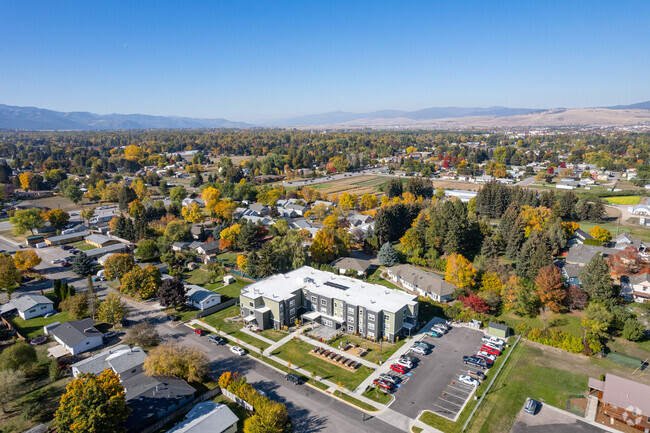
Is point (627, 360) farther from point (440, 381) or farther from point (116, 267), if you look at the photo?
point (116, 267)

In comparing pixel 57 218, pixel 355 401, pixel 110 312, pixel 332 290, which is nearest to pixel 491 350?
pixel 355 401

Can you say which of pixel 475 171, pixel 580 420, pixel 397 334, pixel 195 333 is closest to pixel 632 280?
pixel 580 420

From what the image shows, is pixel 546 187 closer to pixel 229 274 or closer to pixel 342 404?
pixel 229 274

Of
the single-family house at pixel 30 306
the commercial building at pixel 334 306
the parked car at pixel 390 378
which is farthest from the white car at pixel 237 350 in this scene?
the single-family house at pixel 30 306

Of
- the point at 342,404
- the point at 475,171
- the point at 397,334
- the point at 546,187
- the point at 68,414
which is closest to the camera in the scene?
the point at 68,414

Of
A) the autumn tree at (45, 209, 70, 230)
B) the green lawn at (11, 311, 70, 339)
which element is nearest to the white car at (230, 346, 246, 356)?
the green lawn at (11, 311, 70, 339)

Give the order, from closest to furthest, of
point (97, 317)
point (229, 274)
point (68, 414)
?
1. point (68, 414)
2. point (97, 317)
3. point (229, 274)

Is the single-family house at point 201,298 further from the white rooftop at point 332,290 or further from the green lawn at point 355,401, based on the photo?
the green lawn at point 355,401

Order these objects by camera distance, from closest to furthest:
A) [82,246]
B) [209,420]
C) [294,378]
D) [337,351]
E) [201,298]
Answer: [209,420] → [294,378] → [337,351] → [201,298] → [82,246]
